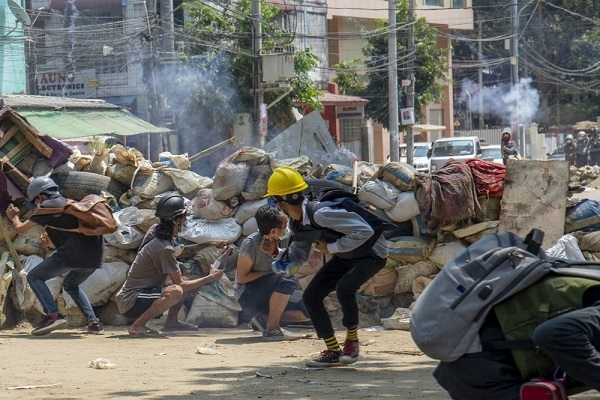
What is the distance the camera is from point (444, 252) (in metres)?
9.64

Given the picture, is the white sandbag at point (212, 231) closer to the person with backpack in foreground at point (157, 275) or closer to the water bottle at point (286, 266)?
the person with backpack in foreground at point (157, 275)

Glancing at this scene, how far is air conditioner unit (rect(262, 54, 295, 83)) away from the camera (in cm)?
2869

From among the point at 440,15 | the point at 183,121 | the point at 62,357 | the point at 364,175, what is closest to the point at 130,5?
the point at 183,121

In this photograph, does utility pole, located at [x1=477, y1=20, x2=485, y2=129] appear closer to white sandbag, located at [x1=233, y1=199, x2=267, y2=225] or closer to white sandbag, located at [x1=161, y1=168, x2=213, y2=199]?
white sandbag, located at [x1=161, y1=168, x2=213, y2=199]

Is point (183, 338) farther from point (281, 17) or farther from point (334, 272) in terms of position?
point (281, 17)

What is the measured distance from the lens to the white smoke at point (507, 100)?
177ft

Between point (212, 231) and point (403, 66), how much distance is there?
99.0 ft

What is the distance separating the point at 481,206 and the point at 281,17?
30946 mm

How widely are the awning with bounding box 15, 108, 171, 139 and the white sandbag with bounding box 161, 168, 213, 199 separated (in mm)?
10358

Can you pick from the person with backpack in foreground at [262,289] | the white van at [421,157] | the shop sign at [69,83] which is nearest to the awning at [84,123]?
the shop sign at [69,83]

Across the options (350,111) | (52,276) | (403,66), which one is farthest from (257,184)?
(350,111)

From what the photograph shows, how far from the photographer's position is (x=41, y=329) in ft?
30.6

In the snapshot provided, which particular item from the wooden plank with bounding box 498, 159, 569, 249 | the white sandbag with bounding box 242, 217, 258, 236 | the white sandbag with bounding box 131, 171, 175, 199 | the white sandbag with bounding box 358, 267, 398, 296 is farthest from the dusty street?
the white sandbag with bounding box 131, 171, 175, 199

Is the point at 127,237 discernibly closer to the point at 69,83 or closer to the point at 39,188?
the point at 39,188
